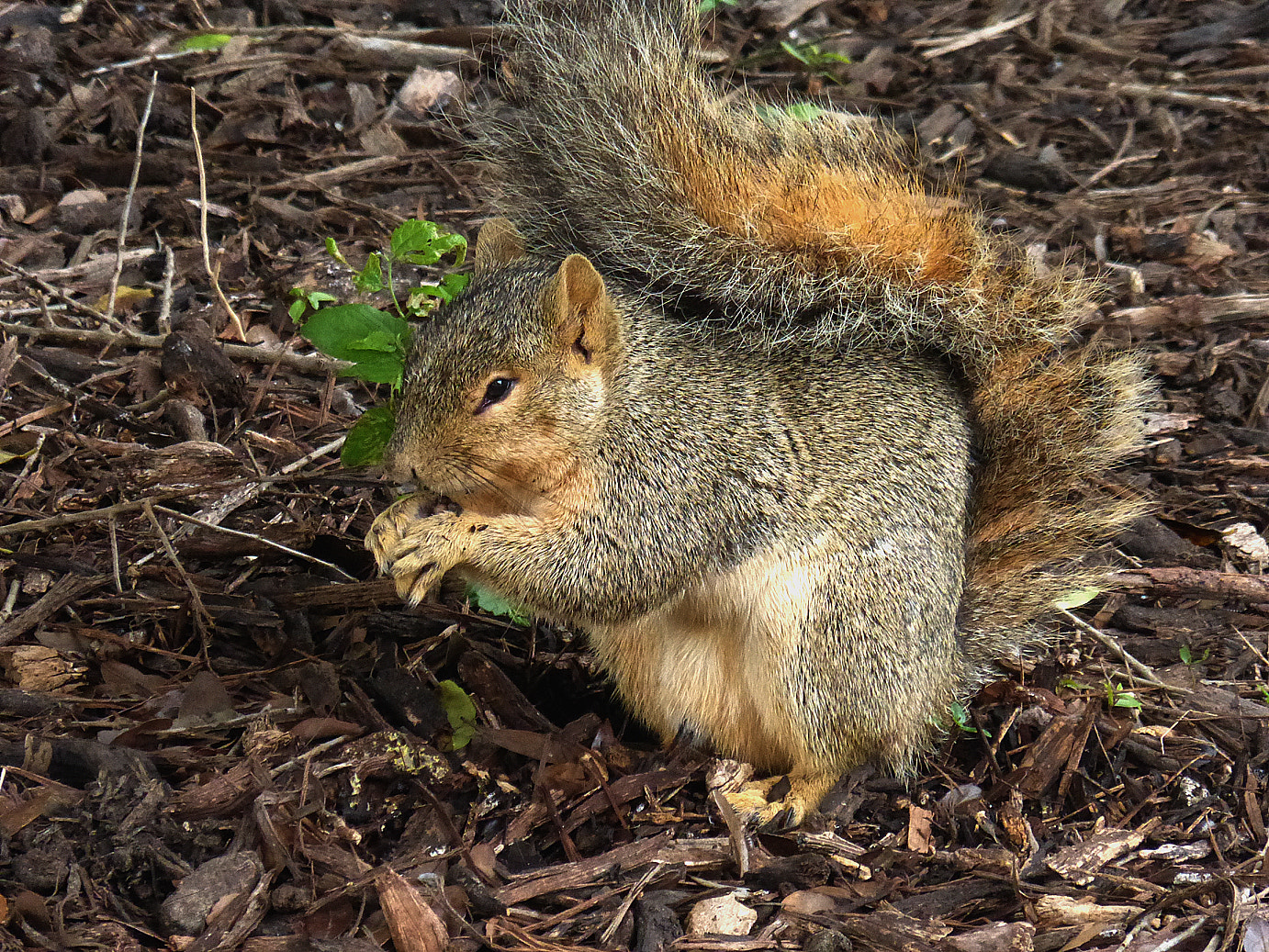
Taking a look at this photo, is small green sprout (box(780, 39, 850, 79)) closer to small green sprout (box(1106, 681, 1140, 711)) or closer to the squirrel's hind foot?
small green sprout (box(1106, 681, 1140, 711))

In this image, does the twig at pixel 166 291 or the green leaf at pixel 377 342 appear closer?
the green leaf at pixel 377 342

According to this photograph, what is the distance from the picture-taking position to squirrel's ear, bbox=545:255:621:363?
9.33 ft

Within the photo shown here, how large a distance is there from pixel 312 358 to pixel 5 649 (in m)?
1.41

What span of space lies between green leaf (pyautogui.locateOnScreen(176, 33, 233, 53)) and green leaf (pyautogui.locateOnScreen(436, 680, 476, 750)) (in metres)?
3.23

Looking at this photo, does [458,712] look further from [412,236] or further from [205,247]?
[205,247]

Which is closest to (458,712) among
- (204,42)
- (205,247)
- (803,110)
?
(205,247)

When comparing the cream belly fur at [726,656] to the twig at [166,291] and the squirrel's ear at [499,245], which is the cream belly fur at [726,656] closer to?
the squirrel's ear at [499,245]

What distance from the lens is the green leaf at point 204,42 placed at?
202 inches

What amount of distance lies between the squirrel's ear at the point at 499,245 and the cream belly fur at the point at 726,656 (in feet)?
3.21

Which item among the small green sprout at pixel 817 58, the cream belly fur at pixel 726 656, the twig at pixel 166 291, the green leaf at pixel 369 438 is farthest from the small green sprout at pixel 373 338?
the small green sprout at pixel 817 58

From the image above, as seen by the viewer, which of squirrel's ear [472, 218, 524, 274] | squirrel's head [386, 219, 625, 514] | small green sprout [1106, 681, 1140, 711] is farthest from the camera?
small green sprout [1106, 681, 1140, 711]

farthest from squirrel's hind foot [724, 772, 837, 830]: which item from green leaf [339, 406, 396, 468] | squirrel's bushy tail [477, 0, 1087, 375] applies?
green leaf [339, 406, 396, 468]

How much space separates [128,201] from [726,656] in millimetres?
2709

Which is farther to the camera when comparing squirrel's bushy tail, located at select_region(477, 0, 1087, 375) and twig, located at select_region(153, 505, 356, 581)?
twig, located at select_region(153, 505, 356, 581)
